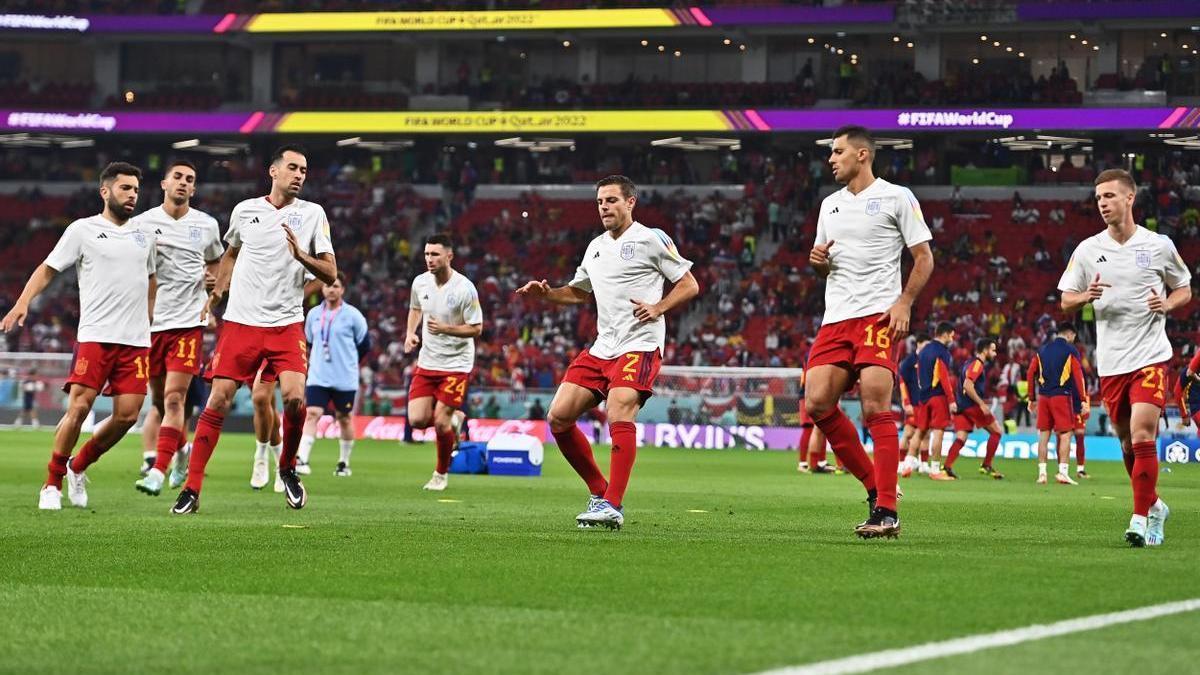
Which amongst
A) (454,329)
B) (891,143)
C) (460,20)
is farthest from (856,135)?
(891,143)

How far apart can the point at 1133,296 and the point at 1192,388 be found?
45.4 feet

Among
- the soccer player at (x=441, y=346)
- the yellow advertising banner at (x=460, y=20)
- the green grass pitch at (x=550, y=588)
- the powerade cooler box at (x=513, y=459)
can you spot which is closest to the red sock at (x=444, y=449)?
the soccer player at (x=441, y=346)

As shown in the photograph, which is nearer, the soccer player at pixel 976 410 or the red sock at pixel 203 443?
Answer: the red sock at pixel 203 443

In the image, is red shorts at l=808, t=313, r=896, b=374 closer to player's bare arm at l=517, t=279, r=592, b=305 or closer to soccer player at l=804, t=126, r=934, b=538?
soccer player at l=804, t=126, r=934, b=538

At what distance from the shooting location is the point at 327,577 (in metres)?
8.16

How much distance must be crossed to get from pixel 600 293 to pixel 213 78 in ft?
177

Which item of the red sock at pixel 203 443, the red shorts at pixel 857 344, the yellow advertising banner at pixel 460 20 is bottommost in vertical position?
the red sock at pixel 203 443

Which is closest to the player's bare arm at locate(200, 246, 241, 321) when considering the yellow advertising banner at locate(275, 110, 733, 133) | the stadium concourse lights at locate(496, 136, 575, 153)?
the yellow advertising banner at locate(275, 110, 733, 133)

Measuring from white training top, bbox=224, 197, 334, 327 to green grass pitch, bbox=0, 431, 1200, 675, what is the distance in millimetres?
1579

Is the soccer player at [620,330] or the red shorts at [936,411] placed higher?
the soccer player at [620,330]

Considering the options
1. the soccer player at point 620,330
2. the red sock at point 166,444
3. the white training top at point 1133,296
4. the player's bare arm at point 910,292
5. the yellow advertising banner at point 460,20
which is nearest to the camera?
the player's bare arm at point 910,292

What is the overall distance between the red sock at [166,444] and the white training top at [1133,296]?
25.1ft

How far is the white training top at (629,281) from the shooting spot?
12.0 m

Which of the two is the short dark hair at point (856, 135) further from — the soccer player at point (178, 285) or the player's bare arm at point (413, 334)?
the player's bare arm at point (413, 334)
